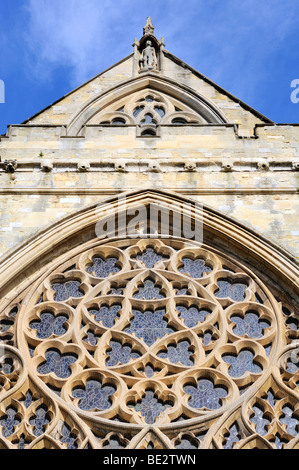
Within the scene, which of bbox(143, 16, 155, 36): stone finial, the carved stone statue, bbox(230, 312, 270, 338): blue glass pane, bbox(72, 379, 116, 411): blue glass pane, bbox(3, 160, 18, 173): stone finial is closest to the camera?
bbox(72, 379, 116, 411): blue glass pane

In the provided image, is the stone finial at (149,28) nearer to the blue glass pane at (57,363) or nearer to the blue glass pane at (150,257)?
the blue glass pane at (150,257)

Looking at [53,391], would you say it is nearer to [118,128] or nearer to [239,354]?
[239,354]

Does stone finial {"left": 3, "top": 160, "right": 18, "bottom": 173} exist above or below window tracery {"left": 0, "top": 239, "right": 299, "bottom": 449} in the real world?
above

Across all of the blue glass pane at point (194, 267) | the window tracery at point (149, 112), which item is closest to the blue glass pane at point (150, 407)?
the blue glass pane at point (194, 267)

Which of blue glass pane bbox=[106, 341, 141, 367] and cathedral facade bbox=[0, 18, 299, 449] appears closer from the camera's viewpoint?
cathedral facade bbox=[0, 18, 299, 449]

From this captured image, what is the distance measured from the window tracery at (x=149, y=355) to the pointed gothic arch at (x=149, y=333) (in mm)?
15

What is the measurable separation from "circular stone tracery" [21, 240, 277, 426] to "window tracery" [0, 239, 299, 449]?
14mm

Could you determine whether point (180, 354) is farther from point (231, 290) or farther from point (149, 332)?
point (231, 290)

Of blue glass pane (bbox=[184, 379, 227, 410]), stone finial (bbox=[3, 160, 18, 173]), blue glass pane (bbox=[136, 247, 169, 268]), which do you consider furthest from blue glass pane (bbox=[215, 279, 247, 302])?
stone finial (bbox=[3, 160, 18, 173])

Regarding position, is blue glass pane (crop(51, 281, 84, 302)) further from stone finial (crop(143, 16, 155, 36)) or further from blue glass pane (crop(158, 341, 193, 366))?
→ stone finial (crop(143, 16, 155, 36))

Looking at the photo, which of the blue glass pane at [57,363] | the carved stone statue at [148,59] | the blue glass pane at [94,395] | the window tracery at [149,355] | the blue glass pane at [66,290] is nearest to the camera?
the window tracery at [149,355]

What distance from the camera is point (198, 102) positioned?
17438 mm

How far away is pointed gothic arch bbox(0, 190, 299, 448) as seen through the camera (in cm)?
1146

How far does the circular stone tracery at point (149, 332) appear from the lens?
11.8 metres
